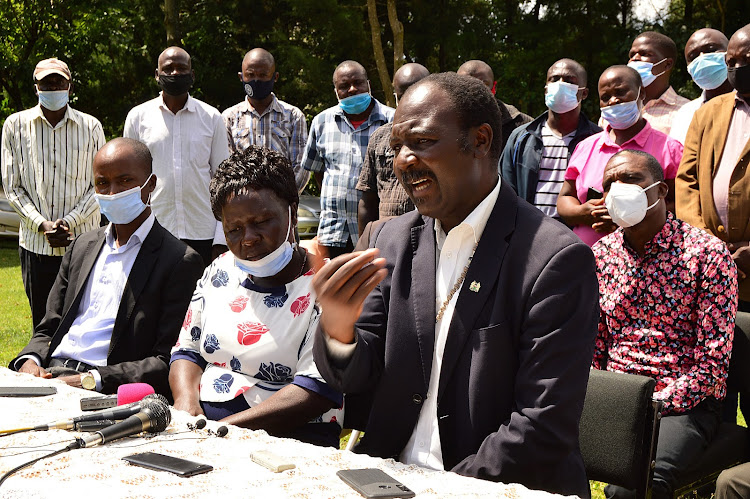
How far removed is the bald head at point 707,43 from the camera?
5977 mm

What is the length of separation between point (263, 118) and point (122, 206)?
309 centimetres

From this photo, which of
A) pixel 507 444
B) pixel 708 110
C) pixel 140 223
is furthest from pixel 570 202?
pixel 507 444

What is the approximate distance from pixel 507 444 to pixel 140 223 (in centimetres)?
266

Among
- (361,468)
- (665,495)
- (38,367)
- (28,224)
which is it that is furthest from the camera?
(28,224)

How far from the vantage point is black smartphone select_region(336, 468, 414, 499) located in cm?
208

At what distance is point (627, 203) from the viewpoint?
4219 millimetres

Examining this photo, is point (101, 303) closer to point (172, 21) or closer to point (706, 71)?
point (706, 71)

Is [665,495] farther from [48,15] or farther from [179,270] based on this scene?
[48,15]

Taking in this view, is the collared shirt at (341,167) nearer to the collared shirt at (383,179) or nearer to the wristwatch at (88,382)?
the collared shirt at (383,179)

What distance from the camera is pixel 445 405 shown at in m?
2.62

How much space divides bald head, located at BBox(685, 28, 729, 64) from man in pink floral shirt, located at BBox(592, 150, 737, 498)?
2154 mm

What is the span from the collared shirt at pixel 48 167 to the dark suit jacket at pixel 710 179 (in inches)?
173

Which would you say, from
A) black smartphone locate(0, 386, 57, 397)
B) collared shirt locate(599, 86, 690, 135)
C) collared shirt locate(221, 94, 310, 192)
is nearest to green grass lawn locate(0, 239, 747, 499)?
collared shirt locate(599, 86, 690, 135)

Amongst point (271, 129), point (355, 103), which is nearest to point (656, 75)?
point (355, 103)
